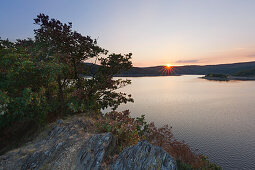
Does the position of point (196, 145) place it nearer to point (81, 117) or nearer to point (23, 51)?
point (81, 117)

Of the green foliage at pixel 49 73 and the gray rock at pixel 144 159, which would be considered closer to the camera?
the gray rock at pixel 144 159

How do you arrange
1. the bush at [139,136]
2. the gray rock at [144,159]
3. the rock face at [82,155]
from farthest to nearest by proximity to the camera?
the bush at [139,136]
the rock face at [82,155]
the gray rock at [144,159]

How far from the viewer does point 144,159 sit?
6820 millimetres

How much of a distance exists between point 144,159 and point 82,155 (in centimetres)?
358

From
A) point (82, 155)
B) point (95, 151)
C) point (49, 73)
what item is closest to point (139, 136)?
point (95, 151)

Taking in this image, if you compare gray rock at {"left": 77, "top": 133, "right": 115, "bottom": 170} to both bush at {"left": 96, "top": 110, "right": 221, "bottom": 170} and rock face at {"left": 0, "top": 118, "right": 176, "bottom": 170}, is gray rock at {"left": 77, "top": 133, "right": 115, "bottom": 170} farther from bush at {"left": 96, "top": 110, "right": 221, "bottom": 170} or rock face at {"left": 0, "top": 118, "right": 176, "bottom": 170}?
bush at {"left": 96, "top": 110, "right": 221, "bottom": 170}

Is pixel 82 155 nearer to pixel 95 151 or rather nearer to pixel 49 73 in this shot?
pixel 95 151

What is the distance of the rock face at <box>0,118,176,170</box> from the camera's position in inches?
268

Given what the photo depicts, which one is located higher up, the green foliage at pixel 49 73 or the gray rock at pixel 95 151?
the green foliage at pixel 49 73

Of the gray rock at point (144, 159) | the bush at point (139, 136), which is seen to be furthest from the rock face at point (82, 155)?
the bush at point (139, 136)

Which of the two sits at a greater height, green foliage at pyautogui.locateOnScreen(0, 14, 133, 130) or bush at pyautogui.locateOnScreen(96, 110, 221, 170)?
green foliage at pyautogui.locateOnScreen(0, 14, 133, 130)

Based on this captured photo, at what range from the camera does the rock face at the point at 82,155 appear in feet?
22.4

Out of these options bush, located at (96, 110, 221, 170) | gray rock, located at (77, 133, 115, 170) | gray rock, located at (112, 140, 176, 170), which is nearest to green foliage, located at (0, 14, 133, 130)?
bush, located at (96, 110, 221, 170)

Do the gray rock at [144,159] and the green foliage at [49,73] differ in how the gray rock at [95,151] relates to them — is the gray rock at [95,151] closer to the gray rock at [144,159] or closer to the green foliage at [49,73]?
the gray rock at [144,159]
